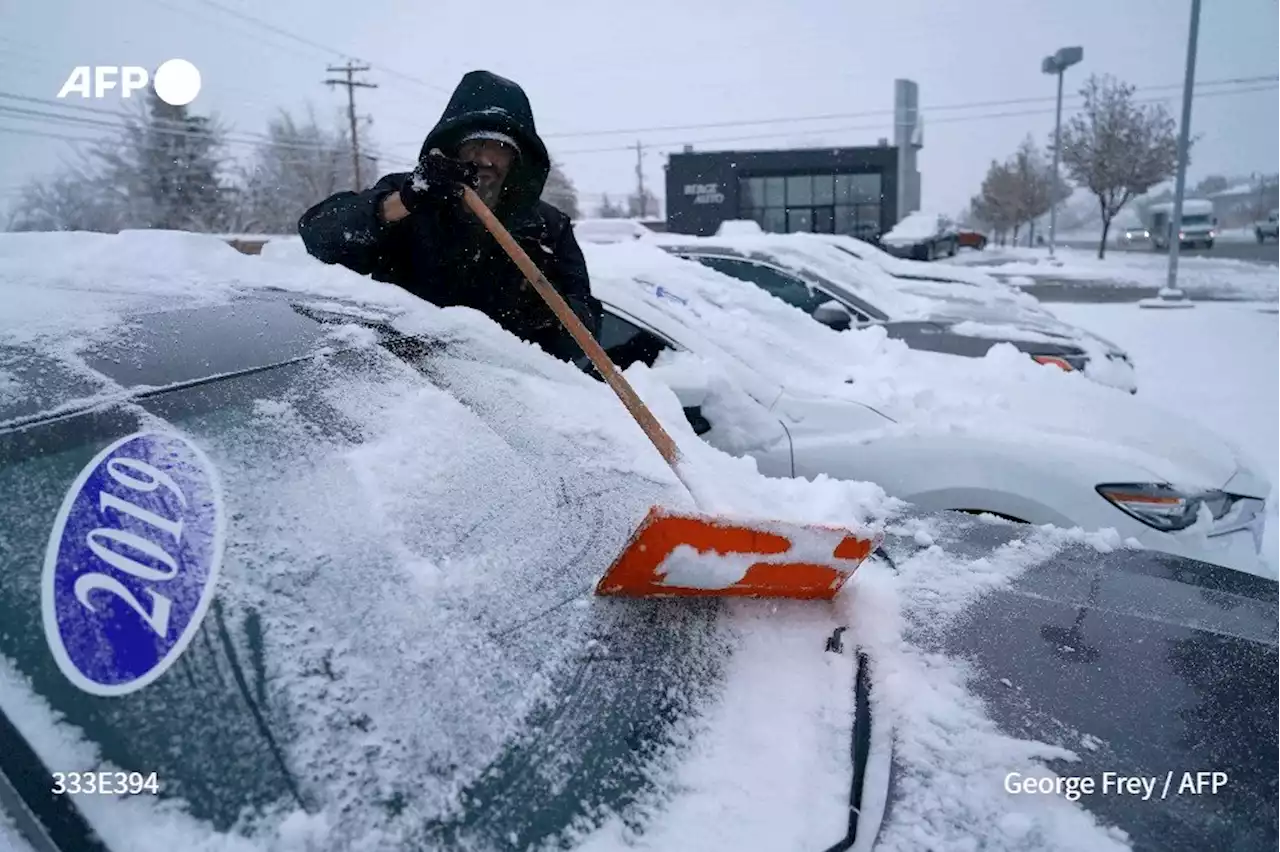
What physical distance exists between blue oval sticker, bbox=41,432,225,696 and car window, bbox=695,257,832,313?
5.66 meters

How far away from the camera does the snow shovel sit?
1.39 metres

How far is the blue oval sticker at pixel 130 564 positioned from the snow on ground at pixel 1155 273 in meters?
19.6

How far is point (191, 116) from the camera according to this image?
56.7 feet

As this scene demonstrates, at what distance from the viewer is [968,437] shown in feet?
10.4

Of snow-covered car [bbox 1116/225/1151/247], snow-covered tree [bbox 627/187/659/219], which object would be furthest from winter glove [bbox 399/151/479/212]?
snow-covered car [bbox 1116/225/1151/247]

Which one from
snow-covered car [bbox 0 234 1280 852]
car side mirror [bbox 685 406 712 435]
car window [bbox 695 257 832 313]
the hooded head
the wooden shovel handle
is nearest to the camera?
snow-covered car [bbox 0 234 1280 852]

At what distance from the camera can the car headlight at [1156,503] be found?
9.96 feet

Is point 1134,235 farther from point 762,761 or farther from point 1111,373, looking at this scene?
point 762,761

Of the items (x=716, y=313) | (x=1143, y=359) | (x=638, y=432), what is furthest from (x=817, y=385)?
(x=1143, y=359)

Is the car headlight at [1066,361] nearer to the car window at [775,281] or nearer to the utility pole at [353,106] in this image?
the car window at [775,281]

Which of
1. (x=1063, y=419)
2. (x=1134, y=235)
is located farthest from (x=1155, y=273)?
(x=1063, y=419)

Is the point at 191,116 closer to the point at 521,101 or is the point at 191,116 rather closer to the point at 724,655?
the point at 521,101

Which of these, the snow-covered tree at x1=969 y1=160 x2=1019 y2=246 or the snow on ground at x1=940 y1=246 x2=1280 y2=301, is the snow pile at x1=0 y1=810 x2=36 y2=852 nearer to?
the snow on ground at x1=940 y1=246 x2=1280 y2=301

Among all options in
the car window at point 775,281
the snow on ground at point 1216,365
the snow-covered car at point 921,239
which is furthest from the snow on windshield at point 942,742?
the snow-covered car at point 921,239
